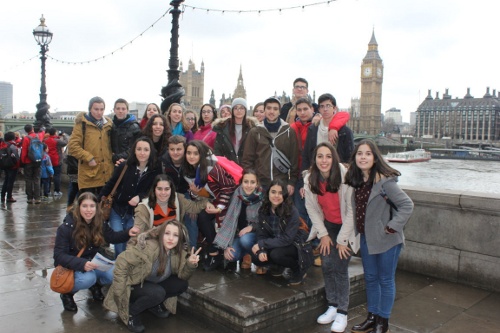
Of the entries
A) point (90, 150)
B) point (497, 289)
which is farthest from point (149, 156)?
point (497, 289)

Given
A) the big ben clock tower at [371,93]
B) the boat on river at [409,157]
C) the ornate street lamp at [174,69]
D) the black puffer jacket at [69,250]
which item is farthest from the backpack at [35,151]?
the big ben clock tower at [371,93]

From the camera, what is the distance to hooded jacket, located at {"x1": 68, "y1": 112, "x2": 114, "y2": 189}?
209 inches

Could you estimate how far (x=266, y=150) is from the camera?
456 centimetres

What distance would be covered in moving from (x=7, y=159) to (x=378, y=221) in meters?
8.48

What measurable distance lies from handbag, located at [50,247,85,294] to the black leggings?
0.61 m

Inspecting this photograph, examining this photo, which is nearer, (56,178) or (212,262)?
(212,262)

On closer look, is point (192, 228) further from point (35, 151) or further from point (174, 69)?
point (35, 151)

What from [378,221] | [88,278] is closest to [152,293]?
[88,278]

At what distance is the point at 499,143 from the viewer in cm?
11144

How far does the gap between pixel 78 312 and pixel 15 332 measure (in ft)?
1.74

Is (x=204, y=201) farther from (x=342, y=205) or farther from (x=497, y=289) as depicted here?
(x=497, y=289)

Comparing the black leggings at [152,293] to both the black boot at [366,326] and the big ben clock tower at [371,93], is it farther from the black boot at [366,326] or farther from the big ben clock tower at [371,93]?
the big ben clock tower at [371,93]

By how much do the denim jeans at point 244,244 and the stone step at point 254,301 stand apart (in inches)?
8.3

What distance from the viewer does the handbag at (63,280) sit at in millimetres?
3678
